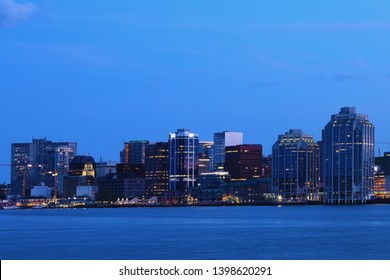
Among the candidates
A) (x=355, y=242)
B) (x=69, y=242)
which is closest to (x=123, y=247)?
(x=69, y=242)

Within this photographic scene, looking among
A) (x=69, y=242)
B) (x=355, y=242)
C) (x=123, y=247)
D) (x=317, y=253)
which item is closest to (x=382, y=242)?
(x=355, y=242)

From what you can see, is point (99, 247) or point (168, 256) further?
point (99, 247)

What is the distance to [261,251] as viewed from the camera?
6269cm
